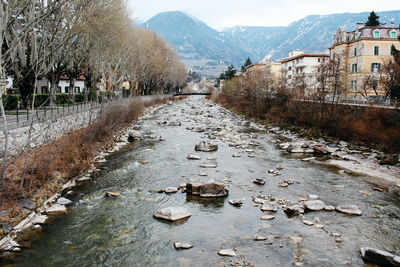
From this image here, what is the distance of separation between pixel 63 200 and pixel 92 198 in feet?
3.12

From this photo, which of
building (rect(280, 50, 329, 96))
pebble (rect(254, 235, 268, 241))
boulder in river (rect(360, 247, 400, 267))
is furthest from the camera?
building (rect(280, 50, 329, 96))

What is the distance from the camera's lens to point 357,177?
1466 cm

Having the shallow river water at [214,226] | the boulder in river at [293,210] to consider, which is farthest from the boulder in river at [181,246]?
the boulder in river at [293,210]

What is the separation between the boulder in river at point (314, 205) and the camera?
35.3 ft

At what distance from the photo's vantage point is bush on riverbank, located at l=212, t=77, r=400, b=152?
19.9m

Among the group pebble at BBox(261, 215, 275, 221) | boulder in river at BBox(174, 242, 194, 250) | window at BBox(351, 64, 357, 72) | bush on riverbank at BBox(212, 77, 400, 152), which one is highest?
window at BBox(351, 64, 357, 72)

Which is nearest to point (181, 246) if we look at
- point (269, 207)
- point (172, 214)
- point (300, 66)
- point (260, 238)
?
point (172, 214)

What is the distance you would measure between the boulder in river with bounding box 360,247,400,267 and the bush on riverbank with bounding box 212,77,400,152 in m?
12.7

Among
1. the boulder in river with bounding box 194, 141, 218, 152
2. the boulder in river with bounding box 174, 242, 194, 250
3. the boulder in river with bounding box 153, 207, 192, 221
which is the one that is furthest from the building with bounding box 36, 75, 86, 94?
the boulder in river with bounding box 174, 242, 194, 250

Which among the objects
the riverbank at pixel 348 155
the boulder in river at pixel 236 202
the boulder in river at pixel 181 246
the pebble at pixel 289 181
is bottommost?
the boulder in river at pixel 181 246

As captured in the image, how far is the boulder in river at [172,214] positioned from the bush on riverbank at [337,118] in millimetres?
13985

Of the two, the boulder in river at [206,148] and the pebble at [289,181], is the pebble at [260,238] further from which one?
the boulder in river at [206,148]

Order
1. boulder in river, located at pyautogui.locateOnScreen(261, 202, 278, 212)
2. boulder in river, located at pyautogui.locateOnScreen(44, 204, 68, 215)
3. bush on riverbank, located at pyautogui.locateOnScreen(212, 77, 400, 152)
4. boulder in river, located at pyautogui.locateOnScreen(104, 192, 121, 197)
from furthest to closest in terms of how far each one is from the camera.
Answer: bush on riverbank, located at pyautogui.locateOnScreen(212, 77, 400, 152) < boulder in river, located at pyautogui.locateOnScreen(104, 192, 121, 197) < boulder in river, located at pyautogui.locateOnScreen(261, 202, 278, 212) < boulder in river, located at pyautogui.locateOnScreen(44, 204, 68, 215)

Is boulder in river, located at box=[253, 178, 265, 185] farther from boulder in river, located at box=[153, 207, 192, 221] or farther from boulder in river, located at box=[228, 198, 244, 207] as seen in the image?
boulder in river, located at box=[153, 207, 192, 221]
